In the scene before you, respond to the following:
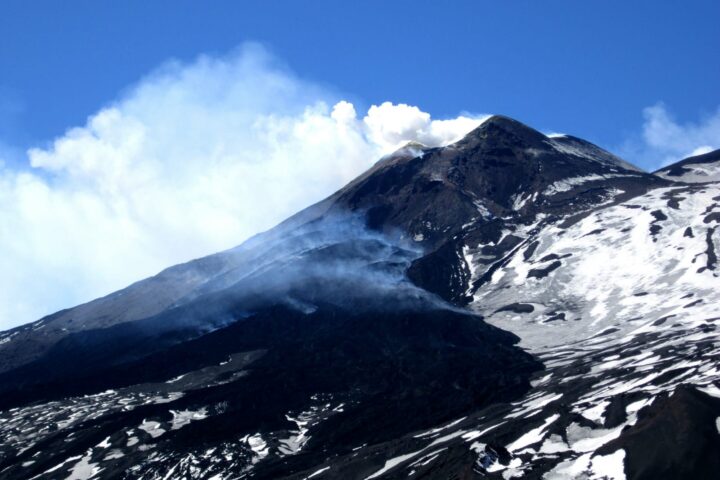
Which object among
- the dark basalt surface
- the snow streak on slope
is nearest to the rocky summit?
the dark basalt surface

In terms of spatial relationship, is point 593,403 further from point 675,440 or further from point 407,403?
point 407,403

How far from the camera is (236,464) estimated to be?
12850 cm

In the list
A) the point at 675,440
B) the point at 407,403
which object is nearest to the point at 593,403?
the point at 675,440

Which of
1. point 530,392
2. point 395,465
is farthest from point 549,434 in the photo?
point 530,392

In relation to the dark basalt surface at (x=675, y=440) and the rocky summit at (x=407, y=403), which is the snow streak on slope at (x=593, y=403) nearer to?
the dark basalt surface at (x=675, y=440)

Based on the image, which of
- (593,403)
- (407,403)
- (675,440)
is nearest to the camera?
(675,440)

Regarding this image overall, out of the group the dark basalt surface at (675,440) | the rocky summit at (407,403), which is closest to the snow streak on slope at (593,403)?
the dark basalt surface at (675,440)

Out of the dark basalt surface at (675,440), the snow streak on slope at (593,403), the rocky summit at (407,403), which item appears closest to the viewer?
the dark basalt surface at (675,440)

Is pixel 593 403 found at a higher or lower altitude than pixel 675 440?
higher

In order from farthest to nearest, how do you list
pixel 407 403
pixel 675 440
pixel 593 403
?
pixel 407 403
pixel 593 403
pixel 675 440

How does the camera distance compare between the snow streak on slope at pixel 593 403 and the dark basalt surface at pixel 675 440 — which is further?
the snow streak on slope at pixel 593 403

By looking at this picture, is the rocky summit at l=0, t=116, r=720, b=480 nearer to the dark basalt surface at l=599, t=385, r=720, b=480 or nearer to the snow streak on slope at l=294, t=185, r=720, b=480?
the dark basalt surface at l=599, t=385, r=720, b=480

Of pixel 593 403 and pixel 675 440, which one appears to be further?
pixel 593 403

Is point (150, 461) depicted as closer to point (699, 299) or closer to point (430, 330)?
point (430, 330)
